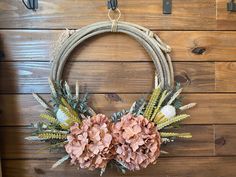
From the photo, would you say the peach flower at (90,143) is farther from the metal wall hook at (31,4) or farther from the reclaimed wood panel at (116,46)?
the metal wall hook at (31,4)

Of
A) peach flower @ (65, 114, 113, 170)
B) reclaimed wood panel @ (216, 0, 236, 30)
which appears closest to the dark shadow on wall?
peach flower @ (65, 114, 113, 170)

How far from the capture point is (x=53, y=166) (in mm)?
1111

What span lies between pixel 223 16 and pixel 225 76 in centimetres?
23

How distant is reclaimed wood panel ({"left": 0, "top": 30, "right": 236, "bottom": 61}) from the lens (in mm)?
1146

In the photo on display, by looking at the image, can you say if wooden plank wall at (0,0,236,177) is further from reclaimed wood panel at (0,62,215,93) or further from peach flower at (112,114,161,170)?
peach flower at (112,114,161,170)

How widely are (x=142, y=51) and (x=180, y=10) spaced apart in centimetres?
21

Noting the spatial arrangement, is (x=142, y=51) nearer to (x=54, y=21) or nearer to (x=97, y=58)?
(x=97, y=58)

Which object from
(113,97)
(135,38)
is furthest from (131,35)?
(113,97)

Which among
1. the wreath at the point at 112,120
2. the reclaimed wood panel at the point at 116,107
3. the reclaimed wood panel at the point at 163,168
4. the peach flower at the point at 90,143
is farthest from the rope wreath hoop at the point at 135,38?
the reclaimed wood panel at the point at 163,168

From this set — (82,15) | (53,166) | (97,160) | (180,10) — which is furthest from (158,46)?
(53,166)

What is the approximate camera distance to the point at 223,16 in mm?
1205

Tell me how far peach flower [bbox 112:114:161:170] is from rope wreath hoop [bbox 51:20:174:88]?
0.18 m

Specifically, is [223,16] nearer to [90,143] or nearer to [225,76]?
[225,76]

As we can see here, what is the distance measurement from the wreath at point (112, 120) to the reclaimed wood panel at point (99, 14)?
5 centimetres
